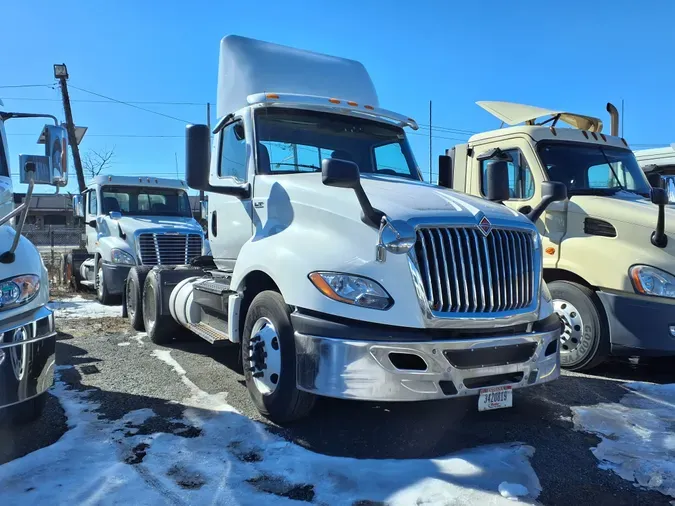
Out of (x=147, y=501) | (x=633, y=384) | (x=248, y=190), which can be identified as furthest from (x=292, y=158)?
(x=633, y=384)

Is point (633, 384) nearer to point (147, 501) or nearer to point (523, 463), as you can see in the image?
point (523, 463)

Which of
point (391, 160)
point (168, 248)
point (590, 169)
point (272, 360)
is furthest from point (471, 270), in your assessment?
point (168, 248)

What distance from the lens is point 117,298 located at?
11.6 m

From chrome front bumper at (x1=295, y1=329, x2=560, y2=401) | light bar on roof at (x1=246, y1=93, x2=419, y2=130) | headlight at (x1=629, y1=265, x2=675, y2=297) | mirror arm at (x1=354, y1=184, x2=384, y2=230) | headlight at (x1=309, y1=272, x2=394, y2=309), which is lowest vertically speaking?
chrome front bumper at (x1=295, y1=329, x2=560, y2=401)

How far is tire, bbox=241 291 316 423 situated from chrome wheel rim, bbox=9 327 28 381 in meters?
1.59

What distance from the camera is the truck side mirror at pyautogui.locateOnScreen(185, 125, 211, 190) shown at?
4695 mm

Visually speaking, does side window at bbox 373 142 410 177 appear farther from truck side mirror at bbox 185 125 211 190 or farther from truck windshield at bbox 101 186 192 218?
truck windshield at bbox 101 186 192 218

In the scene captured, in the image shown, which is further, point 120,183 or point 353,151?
point 120,183

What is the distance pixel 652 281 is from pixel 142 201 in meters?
10.5

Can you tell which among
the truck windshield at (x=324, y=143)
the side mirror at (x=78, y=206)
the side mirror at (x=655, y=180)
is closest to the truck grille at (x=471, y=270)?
the truck windshield at (x=324, y=143)

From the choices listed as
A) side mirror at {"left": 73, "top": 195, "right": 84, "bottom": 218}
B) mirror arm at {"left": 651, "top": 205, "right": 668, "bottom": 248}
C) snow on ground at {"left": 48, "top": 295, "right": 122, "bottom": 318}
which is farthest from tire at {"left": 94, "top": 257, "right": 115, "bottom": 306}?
mirror arm at {"left": 651, "top": 205, "right": 668, "bottom": 248}

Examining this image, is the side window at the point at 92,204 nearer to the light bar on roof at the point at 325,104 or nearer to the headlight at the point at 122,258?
the headlight at the point at 122,258

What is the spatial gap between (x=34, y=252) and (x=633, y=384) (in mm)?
5601

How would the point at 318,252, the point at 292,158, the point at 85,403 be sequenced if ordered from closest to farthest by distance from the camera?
the point at 318,252 → the point at 85,403 → the point at 292,158
